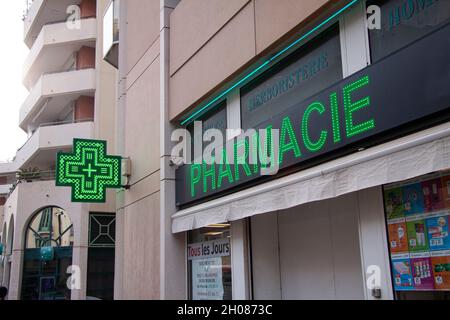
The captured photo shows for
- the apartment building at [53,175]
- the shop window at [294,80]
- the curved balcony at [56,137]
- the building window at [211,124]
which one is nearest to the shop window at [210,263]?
the building window at [211,124]

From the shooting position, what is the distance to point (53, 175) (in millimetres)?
27344

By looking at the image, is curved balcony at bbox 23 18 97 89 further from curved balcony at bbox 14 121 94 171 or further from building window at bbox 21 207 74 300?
building window at bbox 21 207 74 300

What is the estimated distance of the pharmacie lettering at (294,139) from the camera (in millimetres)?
5836

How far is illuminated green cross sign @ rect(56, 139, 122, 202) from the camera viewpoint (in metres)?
12.1

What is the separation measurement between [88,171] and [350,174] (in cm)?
805

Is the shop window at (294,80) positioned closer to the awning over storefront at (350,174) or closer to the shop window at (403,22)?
the shop window at (403,22)

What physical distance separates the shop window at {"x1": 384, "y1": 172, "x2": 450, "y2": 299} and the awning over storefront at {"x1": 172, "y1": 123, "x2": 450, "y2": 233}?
41 cm

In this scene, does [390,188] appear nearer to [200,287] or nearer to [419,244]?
[419,244]

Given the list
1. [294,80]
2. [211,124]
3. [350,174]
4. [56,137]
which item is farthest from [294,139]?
[56,137]

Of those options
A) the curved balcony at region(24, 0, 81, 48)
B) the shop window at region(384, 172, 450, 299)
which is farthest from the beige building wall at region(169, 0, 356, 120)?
the curved balcony at region(24, 0, 81, 48)

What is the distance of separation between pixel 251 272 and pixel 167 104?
418cm

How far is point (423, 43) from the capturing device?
4.97 m

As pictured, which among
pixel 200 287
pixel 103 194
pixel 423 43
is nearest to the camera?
pixel 423 43

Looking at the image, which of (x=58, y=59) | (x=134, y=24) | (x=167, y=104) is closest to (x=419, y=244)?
(x=167, y=104)
